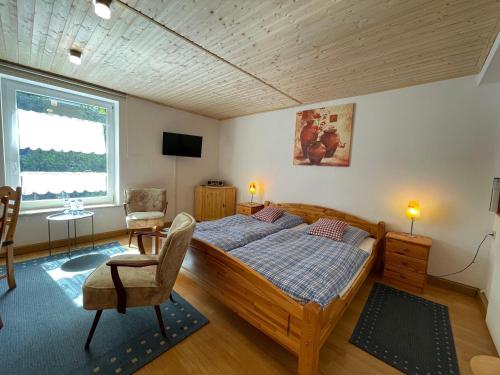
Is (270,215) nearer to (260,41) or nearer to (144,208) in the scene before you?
(144,208)

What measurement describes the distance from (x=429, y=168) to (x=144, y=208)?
174 inches

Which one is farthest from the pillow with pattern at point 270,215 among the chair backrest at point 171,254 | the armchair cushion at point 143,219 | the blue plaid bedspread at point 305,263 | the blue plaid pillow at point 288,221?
the chair backrest at point 171,254

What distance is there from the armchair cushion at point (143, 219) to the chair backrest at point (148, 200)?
0.20 m

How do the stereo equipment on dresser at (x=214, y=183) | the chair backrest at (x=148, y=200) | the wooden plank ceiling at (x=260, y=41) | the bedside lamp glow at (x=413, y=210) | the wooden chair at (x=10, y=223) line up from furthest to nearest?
1. the stereo equipment on dresser at (x=214, y=183)
2. the chair backrest at (x=148, y=200)
3. the bedside lamp glow at (x=413, y=210)
4. the wooden chair at (x=10, y=223)
5. the wooden plank ceiling at (x=260, y=41)

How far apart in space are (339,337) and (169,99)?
166 inches

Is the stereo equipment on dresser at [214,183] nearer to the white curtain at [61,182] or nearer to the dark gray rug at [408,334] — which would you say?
the white curtain at [61,182]

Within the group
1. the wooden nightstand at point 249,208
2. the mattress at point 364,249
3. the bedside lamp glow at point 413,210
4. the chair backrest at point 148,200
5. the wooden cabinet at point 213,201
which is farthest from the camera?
the wooden cabinet at point 213,201

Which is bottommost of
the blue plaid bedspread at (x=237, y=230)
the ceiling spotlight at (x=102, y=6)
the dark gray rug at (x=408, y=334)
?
the dark gray rug at (x=408, y=334)

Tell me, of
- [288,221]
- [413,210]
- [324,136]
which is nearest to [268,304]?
[288,221]

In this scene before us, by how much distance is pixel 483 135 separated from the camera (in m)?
2.41

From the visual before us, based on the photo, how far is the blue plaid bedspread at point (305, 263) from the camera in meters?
1.62

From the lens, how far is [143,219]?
3482mm

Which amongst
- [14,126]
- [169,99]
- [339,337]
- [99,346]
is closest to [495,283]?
[339,337]

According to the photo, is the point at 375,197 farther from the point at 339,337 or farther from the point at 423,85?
the point at 339,337
